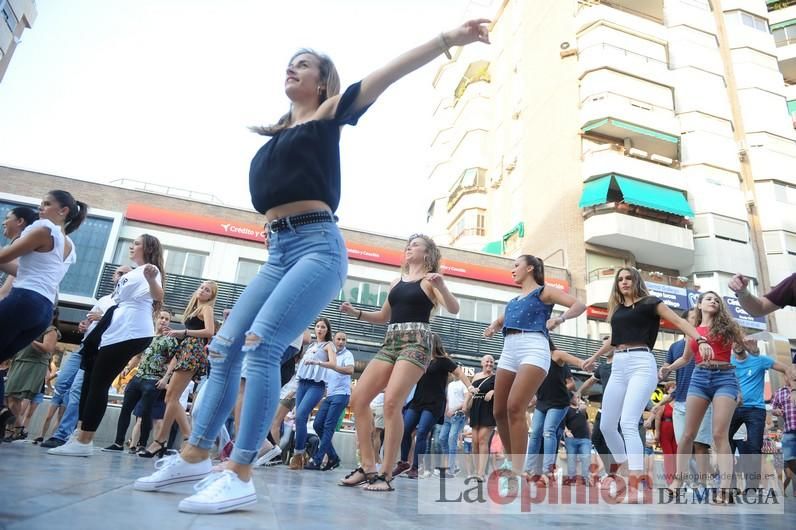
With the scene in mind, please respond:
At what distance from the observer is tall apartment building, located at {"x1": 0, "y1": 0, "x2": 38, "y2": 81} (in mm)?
21706

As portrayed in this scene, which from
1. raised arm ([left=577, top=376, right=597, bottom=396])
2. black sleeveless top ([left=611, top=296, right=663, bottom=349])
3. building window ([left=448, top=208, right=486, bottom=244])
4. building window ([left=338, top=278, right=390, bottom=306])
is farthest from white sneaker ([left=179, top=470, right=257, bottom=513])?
building window ([left=448, top=208, right=486, bottom=244])

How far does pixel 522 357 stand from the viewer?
14.5 ft

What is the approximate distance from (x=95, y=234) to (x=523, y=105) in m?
24.5

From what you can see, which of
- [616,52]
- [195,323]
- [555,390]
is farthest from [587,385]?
[616,52]

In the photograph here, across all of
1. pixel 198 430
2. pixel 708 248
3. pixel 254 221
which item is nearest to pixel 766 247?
pixel 708 248

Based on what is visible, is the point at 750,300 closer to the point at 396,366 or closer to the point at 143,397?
the point at 396,366

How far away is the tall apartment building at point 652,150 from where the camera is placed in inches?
1010

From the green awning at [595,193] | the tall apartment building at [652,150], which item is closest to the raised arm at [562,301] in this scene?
the tall apartment building at [652,150]

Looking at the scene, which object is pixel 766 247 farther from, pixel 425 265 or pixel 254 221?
pixel 425 265

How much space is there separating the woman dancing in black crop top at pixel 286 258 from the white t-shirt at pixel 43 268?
5.45ft

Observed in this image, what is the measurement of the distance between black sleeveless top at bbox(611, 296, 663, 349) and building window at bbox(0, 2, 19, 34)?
2622 centimetres

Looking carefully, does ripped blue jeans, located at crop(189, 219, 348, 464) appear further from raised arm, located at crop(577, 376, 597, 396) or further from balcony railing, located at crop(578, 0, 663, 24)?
balcony railing, located at crop(578, 0, 663, 24)

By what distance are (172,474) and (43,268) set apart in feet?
6.71

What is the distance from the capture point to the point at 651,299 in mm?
4781
